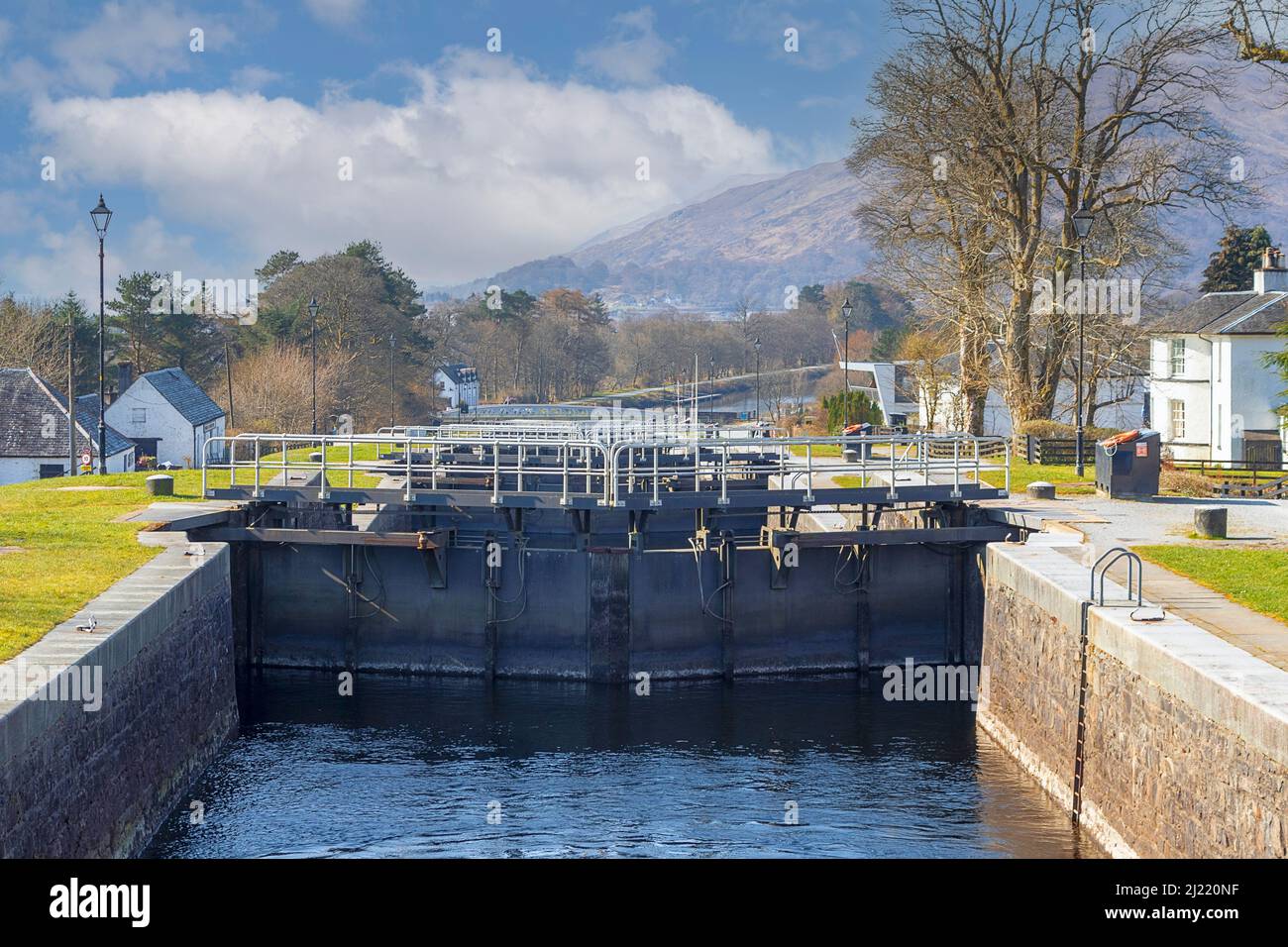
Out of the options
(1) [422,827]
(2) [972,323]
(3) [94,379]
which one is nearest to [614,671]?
(1) [422,827]

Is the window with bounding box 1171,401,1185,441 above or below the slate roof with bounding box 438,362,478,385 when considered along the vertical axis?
below

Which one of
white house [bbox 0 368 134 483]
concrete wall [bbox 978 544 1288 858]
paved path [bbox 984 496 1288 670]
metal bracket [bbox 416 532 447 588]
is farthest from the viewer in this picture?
white house [bbox 0 368 134 483]

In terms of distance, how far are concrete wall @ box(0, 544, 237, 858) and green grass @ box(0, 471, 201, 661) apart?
1.41ft

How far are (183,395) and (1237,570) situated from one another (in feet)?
213

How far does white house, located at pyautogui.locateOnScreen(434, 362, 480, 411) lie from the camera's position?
11425 cm

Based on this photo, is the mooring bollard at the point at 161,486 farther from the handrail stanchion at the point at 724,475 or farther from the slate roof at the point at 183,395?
the slate roof at the point at 183,395

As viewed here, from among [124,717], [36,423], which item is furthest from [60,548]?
[36,423]

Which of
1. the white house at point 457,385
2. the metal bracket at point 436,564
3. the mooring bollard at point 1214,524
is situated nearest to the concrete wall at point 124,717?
the metal bracket at point 436,564

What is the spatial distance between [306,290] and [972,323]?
54469 millimetres

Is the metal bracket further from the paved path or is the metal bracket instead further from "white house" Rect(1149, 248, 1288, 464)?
"white house" Rect(1149, 248, 1288, 464)

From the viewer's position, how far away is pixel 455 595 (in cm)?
3095

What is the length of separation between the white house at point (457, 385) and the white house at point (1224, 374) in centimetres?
5575

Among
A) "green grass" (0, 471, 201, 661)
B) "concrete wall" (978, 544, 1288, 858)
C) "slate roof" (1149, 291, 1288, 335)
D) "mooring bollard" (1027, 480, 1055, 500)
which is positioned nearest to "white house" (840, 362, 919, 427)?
"slate roof" (1149, 291, 1288, 335)
